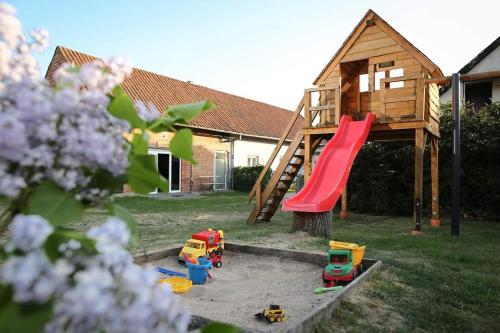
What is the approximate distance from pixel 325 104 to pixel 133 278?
10.5 m

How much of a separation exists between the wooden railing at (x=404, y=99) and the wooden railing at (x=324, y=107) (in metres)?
1.07

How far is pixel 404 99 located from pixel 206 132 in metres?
13.1

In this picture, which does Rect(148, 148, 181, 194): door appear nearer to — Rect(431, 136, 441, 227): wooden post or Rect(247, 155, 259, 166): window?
Rect(247, 155, 259, 166): window

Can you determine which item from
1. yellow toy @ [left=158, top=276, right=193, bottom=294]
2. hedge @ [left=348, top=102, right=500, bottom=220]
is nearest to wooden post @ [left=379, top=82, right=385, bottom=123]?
hedge @ [left=348, top=102, right=500, bottom=220]

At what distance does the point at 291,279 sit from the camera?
514cm

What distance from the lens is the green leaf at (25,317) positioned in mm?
600

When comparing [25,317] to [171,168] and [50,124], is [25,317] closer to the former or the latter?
[50,124]

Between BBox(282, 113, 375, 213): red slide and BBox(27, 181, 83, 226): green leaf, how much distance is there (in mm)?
7054

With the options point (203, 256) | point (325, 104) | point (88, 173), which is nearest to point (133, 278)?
point (88, 173)

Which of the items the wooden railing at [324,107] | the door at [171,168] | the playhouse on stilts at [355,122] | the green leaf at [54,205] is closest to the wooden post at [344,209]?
the playhouse on stilts at [355,122]

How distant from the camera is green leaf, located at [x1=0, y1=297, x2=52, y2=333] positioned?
60 centimetres

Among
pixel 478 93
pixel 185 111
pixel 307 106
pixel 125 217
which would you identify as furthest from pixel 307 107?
pixel 478 93

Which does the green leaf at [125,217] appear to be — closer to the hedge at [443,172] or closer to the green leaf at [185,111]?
the green leaf at [185,111]

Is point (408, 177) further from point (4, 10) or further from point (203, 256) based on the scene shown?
point (4, 10)
